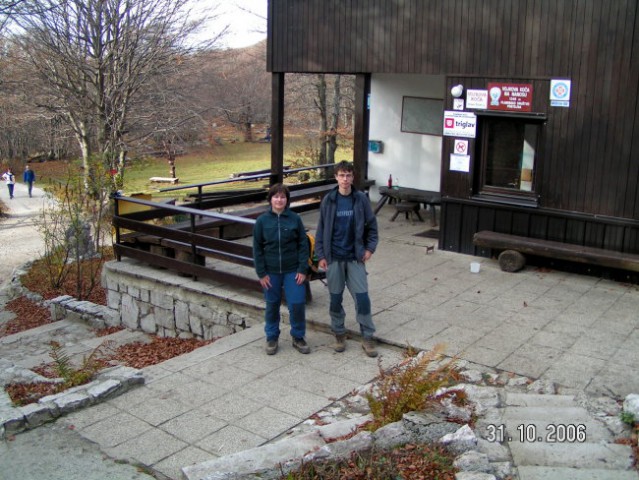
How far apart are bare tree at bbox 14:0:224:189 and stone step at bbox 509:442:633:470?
14.4m

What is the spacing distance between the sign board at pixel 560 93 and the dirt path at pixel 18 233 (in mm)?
9669

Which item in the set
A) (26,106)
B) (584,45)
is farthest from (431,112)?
(26,106)

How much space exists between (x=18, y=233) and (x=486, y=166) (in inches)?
651

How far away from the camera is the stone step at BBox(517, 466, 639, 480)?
404 cm

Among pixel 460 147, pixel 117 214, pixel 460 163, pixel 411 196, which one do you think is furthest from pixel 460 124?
pixel 117 214

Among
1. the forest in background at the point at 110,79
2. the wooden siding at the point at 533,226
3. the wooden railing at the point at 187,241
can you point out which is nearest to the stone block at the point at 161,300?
the wooden railing at the point at 187,241

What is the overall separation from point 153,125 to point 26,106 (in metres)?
3.68

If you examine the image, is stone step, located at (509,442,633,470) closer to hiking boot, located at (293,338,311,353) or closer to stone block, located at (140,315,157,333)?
hiking boot, located at (293,338,311,353)

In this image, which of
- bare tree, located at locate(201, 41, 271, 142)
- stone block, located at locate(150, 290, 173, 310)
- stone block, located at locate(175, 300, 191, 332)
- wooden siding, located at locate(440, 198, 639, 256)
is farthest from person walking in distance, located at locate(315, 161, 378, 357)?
bare tree, located at locate(201, 41, 271, 142)

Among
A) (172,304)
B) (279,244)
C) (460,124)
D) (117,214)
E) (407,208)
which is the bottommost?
(172,304)

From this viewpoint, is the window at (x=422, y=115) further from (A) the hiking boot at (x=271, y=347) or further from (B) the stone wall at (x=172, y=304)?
(A) the hiking boot at (x=271, y=347)

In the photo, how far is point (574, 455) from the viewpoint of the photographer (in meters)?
4.34

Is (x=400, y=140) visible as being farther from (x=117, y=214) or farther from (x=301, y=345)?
(x=301, y=345)

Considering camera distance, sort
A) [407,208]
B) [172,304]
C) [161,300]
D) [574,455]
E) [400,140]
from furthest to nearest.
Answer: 1. [400,140]
2. [407,208]
3. [161,300]
4. [172,304]
5. [574,455]
